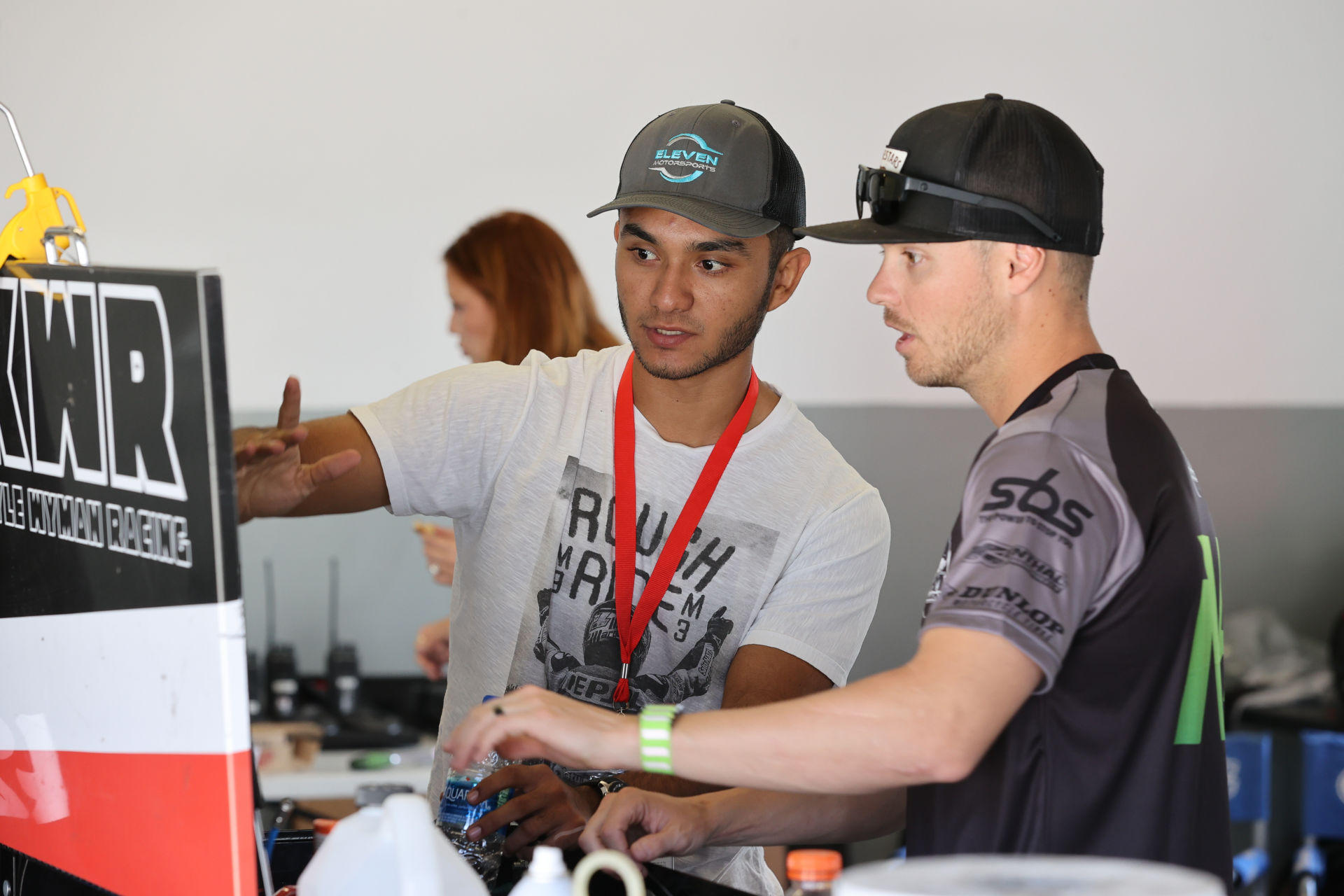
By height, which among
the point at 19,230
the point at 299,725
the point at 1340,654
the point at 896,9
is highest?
the point at 896,9

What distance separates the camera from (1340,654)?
11.0 ft

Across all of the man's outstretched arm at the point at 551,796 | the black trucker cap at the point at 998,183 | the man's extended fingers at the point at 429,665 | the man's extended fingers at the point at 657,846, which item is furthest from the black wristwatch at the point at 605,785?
the man's extended fingers at the point at 429,665

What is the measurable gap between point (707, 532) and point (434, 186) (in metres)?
2.53

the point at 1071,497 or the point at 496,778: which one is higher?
the point at 1071,497

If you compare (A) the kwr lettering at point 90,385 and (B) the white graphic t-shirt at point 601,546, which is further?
(B) the white graphic t-shirt at point 601,546

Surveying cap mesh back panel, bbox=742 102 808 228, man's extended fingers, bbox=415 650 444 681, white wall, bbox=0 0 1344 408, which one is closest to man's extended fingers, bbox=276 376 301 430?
cap mesh back panel, bbox=742 102 808 228

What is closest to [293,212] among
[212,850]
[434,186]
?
[434,186]

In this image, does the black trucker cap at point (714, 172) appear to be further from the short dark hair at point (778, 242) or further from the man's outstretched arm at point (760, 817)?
the man's outstretched arm at point (760, 817)

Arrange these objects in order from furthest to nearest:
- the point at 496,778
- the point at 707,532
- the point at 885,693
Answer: the point at 707,532
the point at 496,778
the point at 885,693

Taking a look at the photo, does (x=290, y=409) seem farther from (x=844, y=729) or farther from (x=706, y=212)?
(x=844, y=729)

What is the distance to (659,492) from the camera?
1668 mm

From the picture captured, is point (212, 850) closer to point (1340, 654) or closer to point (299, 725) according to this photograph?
point (299, 725)

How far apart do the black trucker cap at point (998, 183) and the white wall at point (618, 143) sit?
2.66 metres

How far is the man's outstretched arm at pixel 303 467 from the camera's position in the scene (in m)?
1.41
